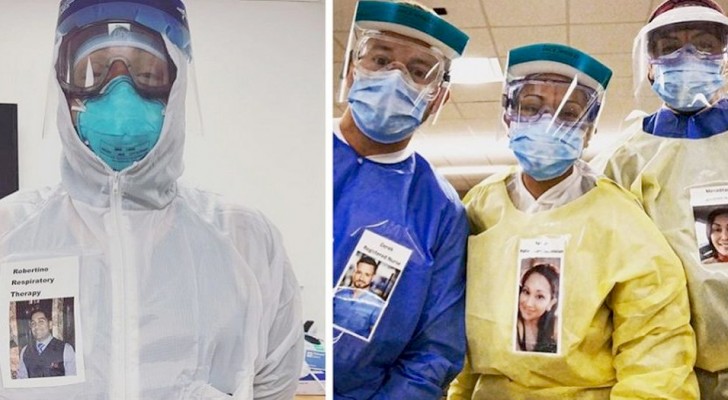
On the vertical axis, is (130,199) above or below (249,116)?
below

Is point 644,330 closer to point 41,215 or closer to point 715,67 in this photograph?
point 715,67

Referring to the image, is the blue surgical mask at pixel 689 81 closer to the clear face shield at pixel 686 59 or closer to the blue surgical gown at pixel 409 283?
the clear face shield at pixel 686 59

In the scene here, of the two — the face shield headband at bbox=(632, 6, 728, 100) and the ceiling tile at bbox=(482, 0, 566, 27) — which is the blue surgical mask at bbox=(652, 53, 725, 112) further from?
the ceiling tile at bbox=(482, 0, 566, 27)

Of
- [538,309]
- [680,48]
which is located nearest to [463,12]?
[680,48]

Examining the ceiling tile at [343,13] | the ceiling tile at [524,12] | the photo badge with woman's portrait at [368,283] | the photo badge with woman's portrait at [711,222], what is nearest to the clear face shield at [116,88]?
the ceiling tile at [343,13]

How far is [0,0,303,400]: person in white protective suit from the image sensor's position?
173 cm

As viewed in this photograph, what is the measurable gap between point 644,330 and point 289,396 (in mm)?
858

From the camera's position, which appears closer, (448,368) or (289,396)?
(448,368)

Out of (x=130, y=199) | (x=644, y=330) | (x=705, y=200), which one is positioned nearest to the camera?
(x=644, y=330)

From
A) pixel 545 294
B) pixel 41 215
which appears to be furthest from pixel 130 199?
pixel 545 294

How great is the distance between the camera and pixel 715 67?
1669mm

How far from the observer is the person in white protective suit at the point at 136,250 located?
173 cm

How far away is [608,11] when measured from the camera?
1.81 meters

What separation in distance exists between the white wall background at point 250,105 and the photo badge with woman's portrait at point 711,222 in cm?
88
